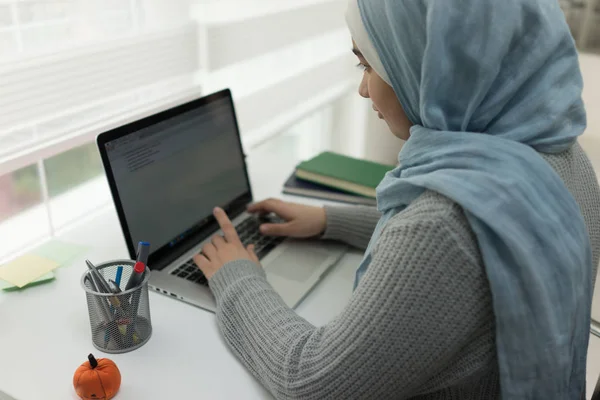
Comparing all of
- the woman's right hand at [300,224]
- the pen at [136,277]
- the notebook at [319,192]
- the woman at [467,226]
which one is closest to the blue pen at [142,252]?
the pen at [136,277]

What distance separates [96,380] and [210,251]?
0.33m

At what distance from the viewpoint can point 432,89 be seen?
68cm

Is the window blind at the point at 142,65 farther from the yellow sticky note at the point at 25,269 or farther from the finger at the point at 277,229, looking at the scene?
the finger at the point at 277,229

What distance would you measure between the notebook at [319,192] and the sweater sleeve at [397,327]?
642 mm

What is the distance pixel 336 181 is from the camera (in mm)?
1412

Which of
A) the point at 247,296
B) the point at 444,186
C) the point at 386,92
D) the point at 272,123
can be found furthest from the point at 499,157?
the point at 272,123

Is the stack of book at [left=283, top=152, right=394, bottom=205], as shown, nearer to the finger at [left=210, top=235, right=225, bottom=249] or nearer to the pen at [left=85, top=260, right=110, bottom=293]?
the finger at [left=210, top=235, right=225, bottom=249]

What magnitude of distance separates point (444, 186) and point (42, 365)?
0.62m

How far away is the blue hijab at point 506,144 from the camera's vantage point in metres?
0.64

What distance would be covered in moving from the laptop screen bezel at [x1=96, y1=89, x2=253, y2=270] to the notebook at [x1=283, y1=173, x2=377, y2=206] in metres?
0.14

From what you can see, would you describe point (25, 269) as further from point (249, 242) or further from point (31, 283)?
point (249, 242)

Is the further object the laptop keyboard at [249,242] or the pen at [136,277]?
the laptop keyboard at [249,242]

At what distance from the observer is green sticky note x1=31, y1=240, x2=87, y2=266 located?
1.09m

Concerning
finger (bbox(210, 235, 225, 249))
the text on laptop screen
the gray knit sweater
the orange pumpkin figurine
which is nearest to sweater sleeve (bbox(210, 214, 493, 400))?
the gray knit sweater
